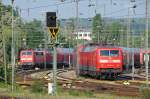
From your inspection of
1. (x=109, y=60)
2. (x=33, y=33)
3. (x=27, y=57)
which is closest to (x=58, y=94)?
(x=109, y=60)

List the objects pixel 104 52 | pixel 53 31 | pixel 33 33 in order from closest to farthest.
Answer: pixel 53 31 → pixel 104 52 → pixel 33 33

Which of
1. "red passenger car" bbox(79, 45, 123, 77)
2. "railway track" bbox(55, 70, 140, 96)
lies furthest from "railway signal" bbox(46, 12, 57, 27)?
"red passenger car" bbox(79, 45, 123, 77)

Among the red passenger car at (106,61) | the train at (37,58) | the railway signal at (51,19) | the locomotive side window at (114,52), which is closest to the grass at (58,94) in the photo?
the railway signal at (51,19)

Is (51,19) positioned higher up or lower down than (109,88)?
higher up

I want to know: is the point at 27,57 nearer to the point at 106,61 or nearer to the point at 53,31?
the point at 106,61

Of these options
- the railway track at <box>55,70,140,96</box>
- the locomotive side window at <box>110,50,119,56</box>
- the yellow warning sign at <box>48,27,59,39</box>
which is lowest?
the railway track at <box>55,70,140,96</box>

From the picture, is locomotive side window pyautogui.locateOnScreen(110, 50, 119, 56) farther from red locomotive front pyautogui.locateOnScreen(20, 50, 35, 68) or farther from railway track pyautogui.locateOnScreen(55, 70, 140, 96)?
red locomotive front pyautogui.locateOnScreen(20, 50, 35, 68)

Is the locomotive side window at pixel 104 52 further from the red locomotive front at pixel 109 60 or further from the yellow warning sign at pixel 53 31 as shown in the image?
the yellow warning sign at pixel 53 31

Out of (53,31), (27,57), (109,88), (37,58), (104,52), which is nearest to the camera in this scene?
(53,31)

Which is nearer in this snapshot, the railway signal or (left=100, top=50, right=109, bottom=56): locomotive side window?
the railway signal

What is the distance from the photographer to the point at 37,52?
81188mm

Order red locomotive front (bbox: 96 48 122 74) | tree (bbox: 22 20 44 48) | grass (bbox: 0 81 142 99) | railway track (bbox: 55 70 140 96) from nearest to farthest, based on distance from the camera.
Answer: grass (bbox: 0 81 142 99) → railway track (bbox: 55 70 140 96) → red locomotive front (bbox: 96 48 122 74) → tree (bbox: 22 20 44 48)

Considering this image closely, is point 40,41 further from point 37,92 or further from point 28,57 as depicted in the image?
point 37,92

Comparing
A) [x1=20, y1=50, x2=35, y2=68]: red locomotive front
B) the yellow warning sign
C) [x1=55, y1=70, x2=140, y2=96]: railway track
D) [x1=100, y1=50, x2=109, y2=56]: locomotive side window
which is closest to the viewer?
the yellow warning sign
